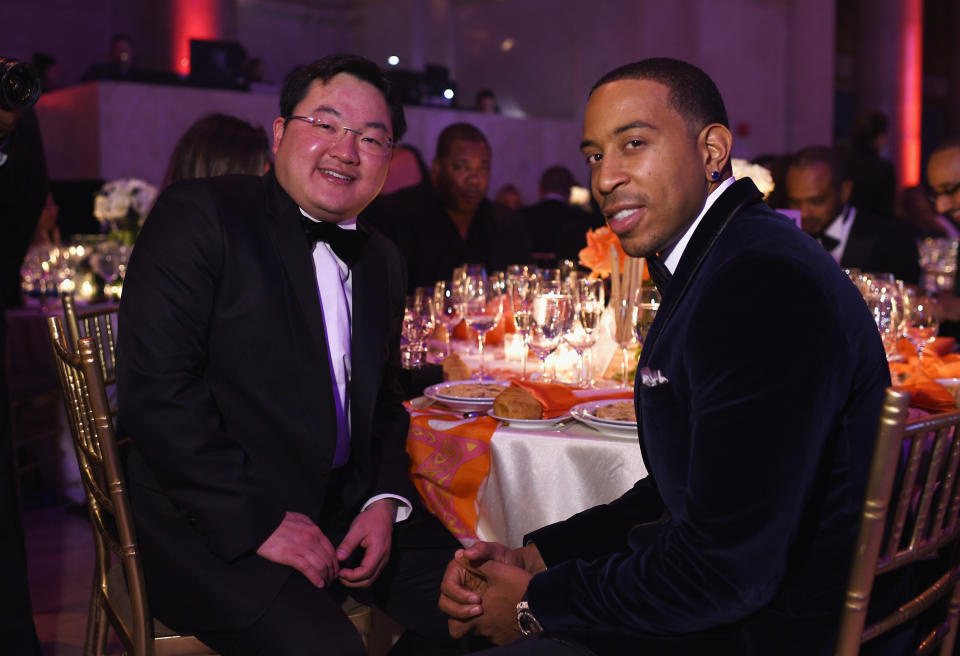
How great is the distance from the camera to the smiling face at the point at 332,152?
1.98 meters

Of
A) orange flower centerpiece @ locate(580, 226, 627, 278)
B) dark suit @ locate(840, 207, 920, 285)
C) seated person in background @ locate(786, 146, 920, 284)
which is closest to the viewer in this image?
orange flower centerpiece @ locate(580, 226, 627, 278)

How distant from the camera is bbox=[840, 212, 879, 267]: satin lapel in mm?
4312

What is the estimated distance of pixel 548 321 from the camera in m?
2.36

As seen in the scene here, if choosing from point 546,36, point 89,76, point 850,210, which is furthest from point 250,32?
point 850,210

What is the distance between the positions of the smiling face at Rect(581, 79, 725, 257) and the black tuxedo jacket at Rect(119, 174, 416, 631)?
798 mm

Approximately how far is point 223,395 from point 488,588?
28.8 inches

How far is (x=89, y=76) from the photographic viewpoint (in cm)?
878

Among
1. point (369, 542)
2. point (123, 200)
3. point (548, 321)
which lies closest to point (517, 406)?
point (548, 321)

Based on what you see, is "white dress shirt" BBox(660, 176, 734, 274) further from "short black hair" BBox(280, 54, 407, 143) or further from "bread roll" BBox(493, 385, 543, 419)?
"short black hair" BBox(280, 54, 407, 143)

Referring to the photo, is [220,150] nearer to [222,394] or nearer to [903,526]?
[222,394]

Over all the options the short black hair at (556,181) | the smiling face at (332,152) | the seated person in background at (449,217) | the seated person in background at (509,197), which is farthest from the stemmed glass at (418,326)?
the seated person in background at (509,197)

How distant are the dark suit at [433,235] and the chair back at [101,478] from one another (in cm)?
285

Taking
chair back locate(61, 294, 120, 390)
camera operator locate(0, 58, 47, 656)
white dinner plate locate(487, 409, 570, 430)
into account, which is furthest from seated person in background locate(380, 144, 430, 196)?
white dinner plate locate(487, 409, 570, 430)

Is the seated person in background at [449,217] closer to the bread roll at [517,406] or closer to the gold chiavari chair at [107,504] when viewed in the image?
the bread roll at [517,406]
